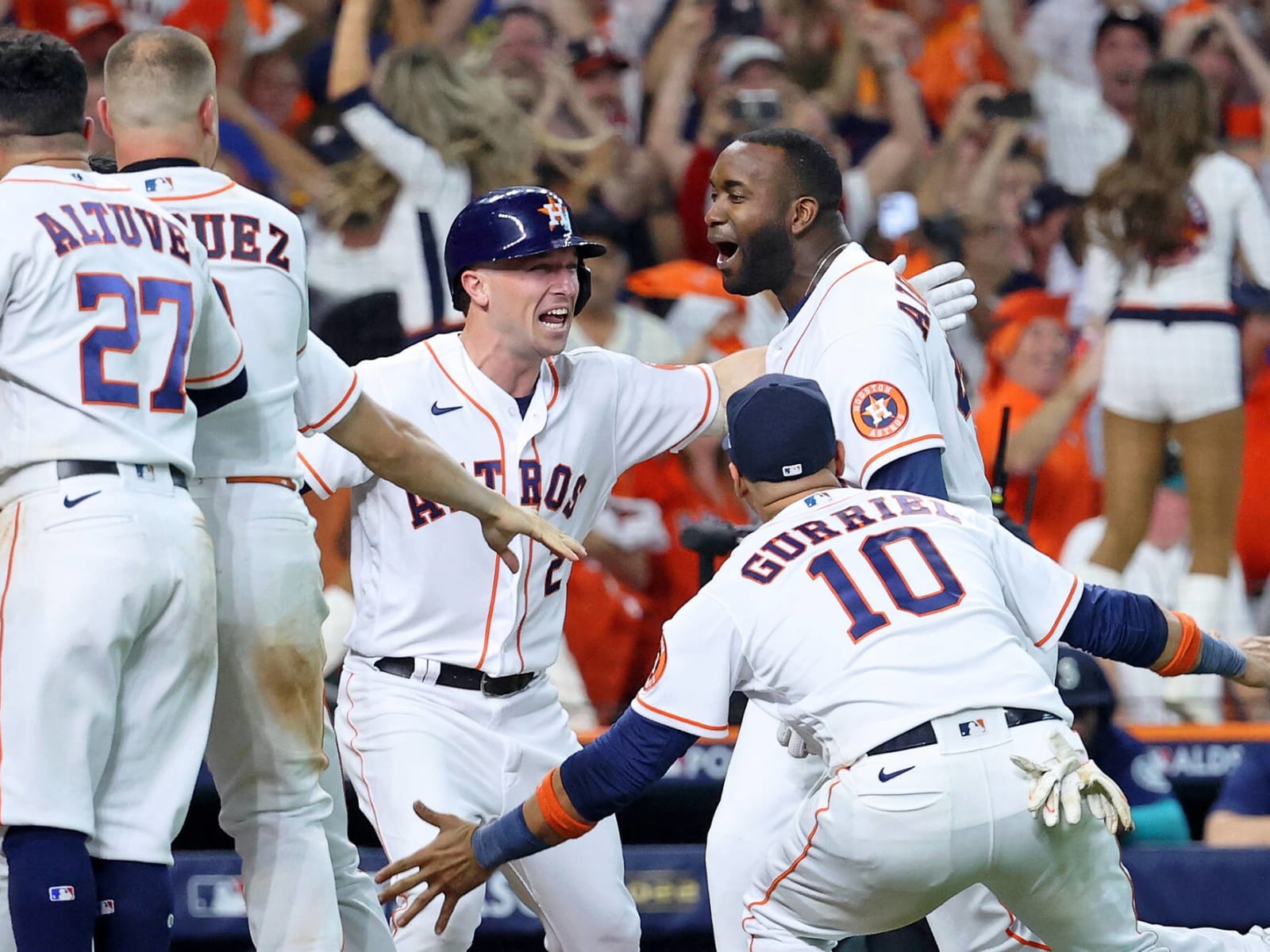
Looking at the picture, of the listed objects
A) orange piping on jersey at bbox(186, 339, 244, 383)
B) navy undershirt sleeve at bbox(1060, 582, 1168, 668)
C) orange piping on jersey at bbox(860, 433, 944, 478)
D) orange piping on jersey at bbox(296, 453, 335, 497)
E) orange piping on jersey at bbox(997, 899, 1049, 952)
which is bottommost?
orange piping on jersey at bbox(997, 899, 1049, 952)

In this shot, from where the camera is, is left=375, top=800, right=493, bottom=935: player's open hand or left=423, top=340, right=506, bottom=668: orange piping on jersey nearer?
left=375, top=800, right=493, bottom=935: player's open hand

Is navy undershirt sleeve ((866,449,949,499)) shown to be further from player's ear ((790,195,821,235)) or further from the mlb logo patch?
player's ear ((790,195,821,235))

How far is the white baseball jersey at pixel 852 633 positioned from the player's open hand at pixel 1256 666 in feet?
1.69

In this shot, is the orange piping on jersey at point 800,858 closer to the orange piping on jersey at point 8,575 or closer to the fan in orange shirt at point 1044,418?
the orange piping on jersey at point 8,575

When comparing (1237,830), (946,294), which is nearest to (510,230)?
(946,294)

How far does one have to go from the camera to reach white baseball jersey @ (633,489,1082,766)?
10.7 ft

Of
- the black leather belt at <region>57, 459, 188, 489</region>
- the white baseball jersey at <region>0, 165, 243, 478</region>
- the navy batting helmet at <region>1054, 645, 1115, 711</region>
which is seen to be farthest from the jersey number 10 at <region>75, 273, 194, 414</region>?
the navy batting helmet at <region>1054, 645, 1115, 711</region>

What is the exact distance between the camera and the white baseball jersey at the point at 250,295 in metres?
3.68

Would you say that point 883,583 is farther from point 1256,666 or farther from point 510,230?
point 510,230

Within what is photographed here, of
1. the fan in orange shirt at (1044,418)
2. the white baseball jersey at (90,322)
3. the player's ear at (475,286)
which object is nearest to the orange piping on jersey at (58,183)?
the white baseball jersey at (90,322)

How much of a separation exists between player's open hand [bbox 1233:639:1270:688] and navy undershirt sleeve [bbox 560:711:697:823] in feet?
3.85

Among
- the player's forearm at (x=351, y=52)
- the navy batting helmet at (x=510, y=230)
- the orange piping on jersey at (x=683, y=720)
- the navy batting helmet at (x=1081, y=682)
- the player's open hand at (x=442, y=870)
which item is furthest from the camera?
the player's forearm at (x=351, y=52)

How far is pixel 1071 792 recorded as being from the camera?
10.6ft

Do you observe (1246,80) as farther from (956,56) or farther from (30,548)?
(30,548)
